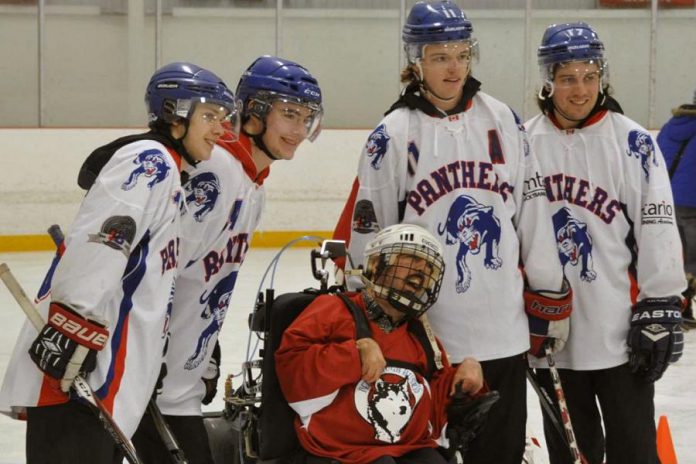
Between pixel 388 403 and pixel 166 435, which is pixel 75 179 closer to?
pixel 166 435

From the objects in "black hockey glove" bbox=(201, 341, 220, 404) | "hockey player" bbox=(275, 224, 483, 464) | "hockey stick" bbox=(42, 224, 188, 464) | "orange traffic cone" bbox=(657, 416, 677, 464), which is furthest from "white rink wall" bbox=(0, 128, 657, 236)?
"hockey player" bbox=(275, 224, 483, 464)

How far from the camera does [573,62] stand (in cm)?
295

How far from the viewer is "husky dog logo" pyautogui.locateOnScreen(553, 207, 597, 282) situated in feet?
9.62

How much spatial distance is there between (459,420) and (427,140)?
62 cm

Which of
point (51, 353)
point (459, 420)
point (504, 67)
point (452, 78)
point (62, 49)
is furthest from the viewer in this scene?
point (504, 67)

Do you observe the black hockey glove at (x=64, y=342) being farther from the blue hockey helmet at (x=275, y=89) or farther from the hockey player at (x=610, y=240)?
the hockey player at (x=610, y=240)

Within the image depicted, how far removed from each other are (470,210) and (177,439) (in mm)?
802

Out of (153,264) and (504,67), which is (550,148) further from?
(504,67)

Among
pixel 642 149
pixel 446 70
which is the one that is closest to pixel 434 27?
pixel 446 70

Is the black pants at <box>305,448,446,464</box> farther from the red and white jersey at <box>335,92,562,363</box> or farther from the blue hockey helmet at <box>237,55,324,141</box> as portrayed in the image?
the blue hockey helmet at <box>237,55,324,141</box>

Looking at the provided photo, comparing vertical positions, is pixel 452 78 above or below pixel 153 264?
above

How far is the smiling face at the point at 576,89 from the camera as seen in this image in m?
2.95

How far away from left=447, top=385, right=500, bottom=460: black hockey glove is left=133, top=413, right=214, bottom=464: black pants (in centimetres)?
54

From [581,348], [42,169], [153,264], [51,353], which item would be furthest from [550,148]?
[42,169]
